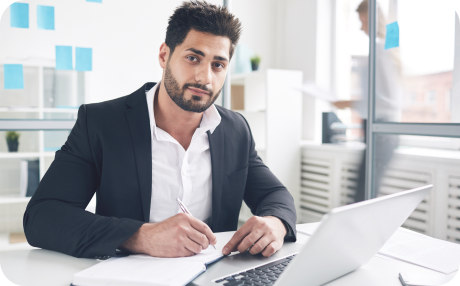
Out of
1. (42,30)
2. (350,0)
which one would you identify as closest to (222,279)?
(42,30)

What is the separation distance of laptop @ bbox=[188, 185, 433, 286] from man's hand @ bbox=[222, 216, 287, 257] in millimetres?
18

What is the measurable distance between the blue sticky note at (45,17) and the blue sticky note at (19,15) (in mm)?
62

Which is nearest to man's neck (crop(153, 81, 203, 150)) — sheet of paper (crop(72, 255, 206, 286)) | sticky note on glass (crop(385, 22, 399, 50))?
sheet of paper (crop(72, 255, 206, 286))

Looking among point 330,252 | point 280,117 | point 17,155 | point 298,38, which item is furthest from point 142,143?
point 298,38

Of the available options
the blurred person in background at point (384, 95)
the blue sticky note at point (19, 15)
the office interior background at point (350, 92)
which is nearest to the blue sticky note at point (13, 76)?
the office interior background at point (350, 92)

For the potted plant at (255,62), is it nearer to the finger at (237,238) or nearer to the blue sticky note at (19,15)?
the blue sticky note at (19,15)

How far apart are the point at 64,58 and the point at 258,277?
6.71 ft

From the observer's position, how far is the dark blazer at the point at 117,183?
90 centimetres

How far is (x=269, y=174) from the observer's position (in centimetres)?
137

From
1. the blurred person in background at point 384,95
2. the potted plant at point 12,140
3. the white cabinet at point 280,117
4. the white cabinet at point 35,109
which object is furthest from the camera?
the white cabinet at point 280,117

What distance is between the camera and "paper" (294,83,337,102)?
370 cm

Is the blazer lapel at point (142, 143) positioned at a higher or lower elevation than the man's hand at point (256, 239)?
higher

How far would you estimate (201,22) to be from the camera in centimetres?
127

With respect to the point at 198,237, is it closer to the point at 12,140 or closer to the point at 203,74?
the point at 203,74
